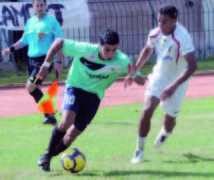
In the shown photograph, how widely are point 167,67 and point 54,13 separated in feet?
36.4

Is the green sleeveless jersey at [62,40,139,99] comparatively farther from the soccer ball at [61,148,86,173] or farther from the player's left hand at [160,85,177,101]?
the soccer ball at [61,148,86,173]

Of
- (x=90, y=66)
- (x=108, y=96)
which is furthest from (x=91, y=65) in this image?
(x=108, y=96)

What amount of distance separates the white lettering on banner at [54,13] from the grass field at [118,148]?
283 inches

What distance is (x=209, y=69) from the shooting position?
1792 cm

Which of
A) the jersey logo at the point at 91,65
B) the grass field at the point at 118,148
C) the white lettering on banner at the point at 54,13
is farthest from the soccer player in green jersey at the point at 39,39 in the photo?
the white lettering on banner at the point at 54,13

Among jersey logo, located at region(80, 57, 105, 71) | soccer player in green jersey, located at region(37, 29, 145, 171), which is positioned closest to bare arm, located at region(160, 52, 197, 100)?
soccer player in green jersey, located at region(37, 29, 145, 171)

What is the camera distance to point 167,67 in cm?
661

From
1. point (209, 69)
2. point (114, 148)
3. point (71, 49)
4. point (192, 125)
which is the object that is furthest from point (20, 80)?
point (71, 49)

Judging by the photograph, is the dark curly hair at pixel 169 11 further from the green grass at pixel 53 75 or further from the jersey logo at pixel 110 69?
the green grass at pixel 53 75

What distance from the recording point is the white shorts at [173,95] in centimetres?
656

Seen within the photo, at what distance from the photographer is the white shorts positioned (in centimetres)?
656

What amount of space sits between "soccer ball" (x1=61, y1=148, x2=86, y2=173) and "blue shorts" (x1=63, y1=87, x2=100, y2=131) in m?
0.36

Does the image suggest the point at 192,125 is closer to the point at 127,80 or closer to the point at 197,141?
the point at 197,141

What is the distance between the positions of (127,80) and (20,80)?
35.1 ft
